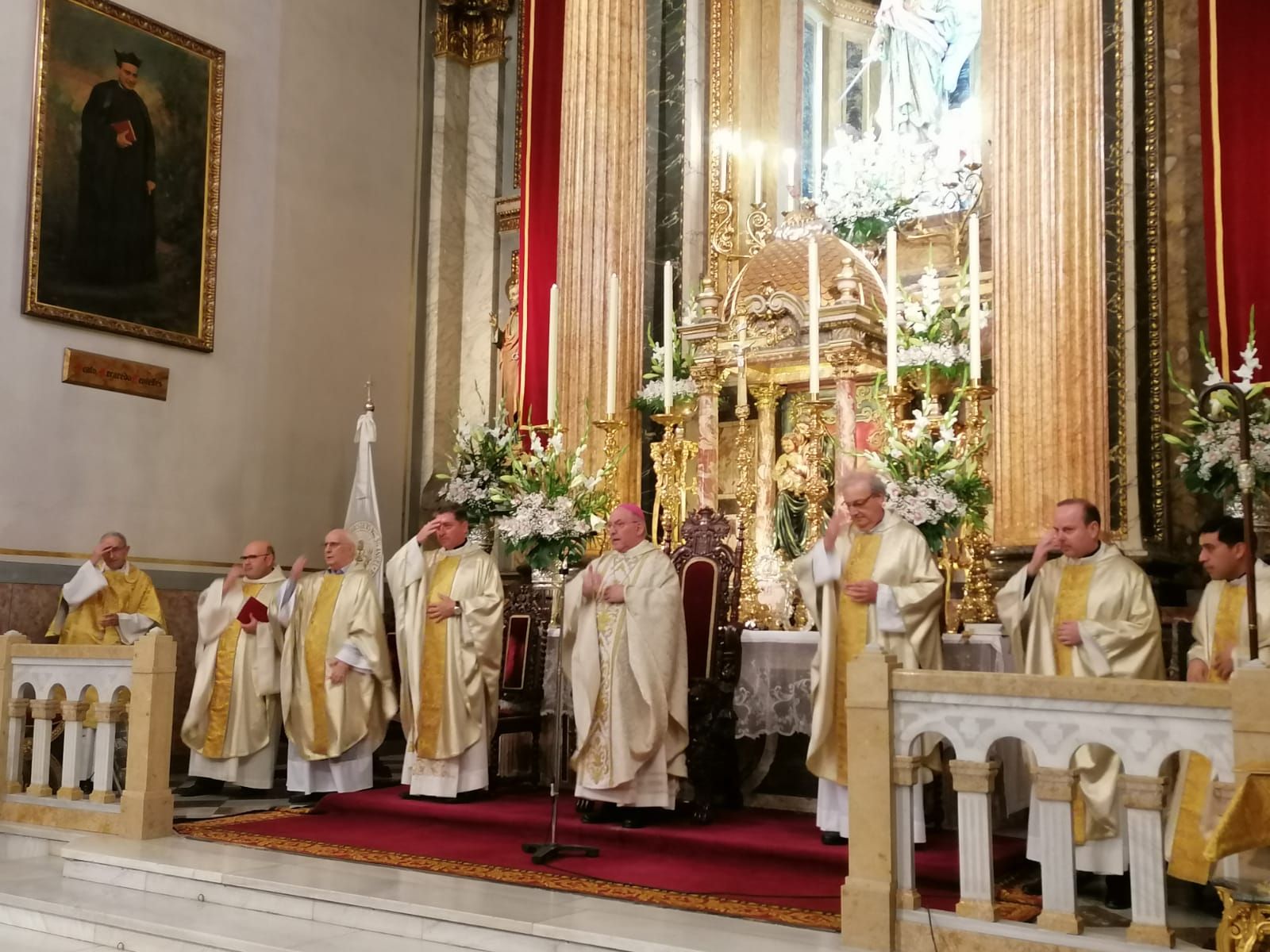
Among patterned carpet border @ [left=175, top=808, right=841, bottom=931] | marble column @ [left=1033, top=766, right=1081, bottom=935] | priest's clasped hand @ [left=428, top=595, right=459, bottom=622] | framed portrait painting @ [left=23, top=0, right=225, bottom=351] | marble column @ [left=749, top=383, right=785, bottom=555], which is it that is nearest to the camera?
marble column @ [left=1033, top=766, right=1081, bottom=935]

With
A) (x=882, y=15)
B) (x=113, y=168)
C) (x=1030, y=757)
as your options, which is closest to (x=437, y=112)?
(x=113, y=168)

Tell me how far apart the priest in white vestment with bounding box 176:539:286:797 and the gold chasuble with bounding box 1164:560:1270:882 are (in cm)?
549

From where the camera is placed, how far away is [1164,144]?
7582 mm

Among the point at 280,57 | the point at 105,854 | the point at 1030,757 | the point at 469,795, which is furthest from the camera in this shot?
the point at 280,57

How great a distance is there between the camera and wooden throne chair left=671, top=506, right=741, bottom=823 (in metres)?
6.86

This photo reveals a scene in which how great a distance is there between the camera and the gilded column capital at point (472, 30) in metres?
12.3

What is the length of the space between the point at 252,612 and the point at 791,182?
195 inches

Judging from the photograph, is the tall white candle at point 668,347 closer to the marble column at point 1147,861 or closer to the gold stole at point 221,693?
the gold stole at point 221,693

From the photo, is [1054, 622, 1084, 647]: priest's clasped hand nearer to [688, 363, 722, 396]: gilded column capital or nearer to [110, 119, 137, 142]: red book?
[688, 363, 722, 396]: gilded column capital

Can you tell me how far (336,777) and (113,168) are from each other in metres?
4.97

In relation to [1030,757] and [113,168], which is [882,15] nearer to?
[113,168]

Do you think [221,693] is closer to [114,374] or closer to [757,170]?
[114,374]

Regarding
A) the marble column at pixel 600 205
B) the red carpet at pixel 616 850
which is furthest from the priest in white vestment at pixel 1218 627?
the marble column at pixel 600 205

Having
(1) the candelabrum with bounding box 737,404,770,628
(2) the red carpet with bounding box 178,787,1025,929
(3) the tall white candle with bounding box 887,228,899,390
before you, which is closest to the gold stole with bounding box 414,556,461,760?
(2) the red carpet with bounding box 178,787,1025,929
